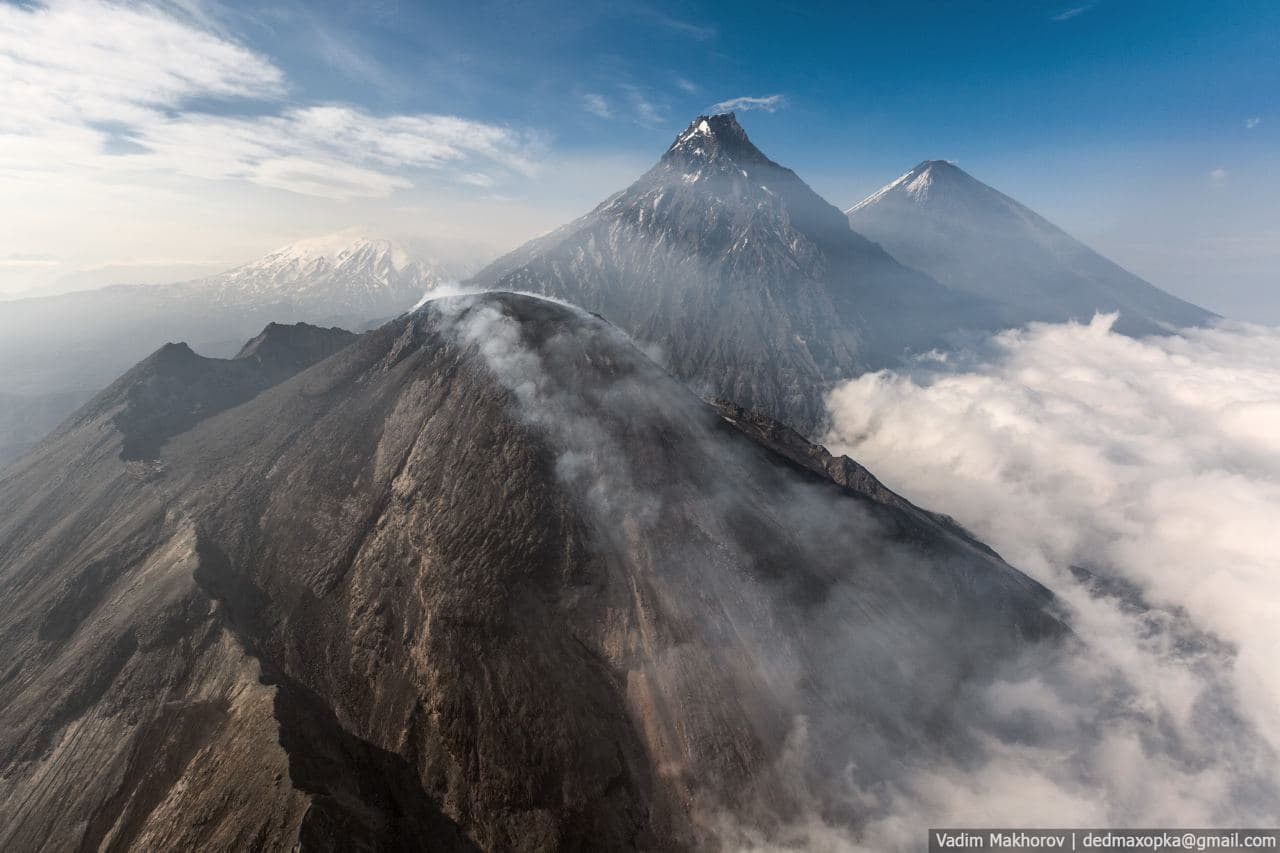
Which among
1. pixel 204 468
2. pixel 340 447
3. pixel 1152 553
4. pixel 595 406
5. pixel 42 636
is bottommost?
pixel 1152 553

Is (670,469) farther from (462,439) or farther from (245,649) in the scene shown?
(245,649)

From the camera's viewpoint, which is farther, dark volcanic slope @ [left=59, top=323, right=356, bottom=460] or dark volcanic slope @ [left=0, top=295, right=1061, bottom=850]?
dark volcanic slope @ [left=59, top=323, right=356, bottom=460]

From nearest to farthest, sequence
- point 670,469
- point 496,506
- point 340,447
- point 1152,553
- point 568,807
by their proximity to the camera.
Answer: point 568,807, point 496,506, point 670,469, point 340,447, point 1152,553

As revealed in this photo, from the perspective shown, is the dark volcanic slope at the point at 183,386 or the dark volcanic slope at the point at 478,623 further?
the dark volcanic slope at the point at 183,386

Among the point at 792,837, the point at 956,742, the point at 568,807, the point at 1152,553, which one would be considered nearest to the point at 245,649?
the point at 568,807

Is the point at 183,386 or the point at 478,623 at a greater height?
the point at 183,386

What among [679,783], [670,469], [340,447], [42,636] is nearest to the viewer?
[679,783]

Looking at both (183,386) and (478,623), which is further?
(183,386)

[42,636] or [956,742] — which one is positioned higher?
[42,636]
